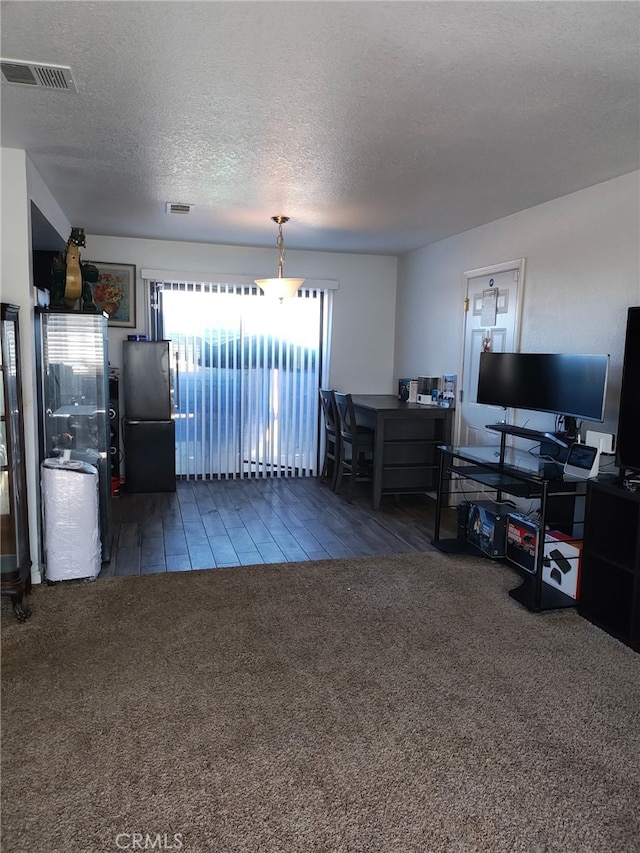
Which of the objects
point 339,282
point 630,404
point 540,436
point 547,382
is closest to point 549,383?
point 547,382

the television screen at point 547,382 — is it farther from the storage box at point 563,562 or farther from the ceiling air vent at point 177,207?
the ceiling air vent at point 177,207

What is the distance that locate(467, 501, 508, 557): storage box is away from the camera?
3875mm

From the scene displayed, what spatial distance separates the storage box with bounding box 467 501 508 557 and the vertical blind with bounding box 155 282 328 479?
2.67m

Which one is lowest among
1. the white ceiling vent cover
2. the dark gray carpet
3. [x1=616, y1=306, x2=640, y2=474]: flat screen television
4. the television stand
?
the dark gray carpet

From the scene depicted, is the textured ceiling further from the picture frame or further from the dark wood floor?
the dark wood floor

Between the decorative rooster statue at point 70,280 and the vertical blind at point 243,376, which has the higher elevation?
the decorative rooster statue at point 70,280

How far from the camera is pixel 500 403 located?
4008mm

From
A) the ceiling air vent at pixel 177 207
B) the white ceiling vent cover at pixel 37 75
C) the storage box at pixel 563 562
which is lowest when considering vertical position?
the storage box at pixel 563 562

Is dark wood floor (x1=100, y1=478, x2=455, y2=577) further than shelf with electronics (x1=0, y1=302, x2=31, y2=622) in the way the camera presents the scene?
Yes

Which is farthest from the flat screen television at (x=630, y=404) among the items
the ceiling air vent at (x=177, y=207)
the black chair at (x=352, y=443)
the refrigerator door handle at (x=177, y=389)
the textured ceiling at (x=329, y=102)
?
the refrigerator door handle at (x=177, y=389)

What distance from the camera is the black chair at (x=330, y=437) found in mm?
5707

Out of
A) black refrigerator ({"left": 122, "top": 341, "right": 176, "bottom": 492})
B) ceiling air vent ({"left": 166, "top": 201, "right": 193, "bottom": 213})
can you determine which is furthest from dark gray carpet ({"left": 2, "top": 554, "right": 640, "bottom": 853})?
ceiling air vent ({"left": 166, "top": 201, "right": 193, "bottom": 213})

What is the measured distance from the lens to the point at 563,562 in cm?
339

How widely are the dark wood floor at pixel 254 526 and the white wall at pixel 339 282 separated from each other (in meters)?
1.39
